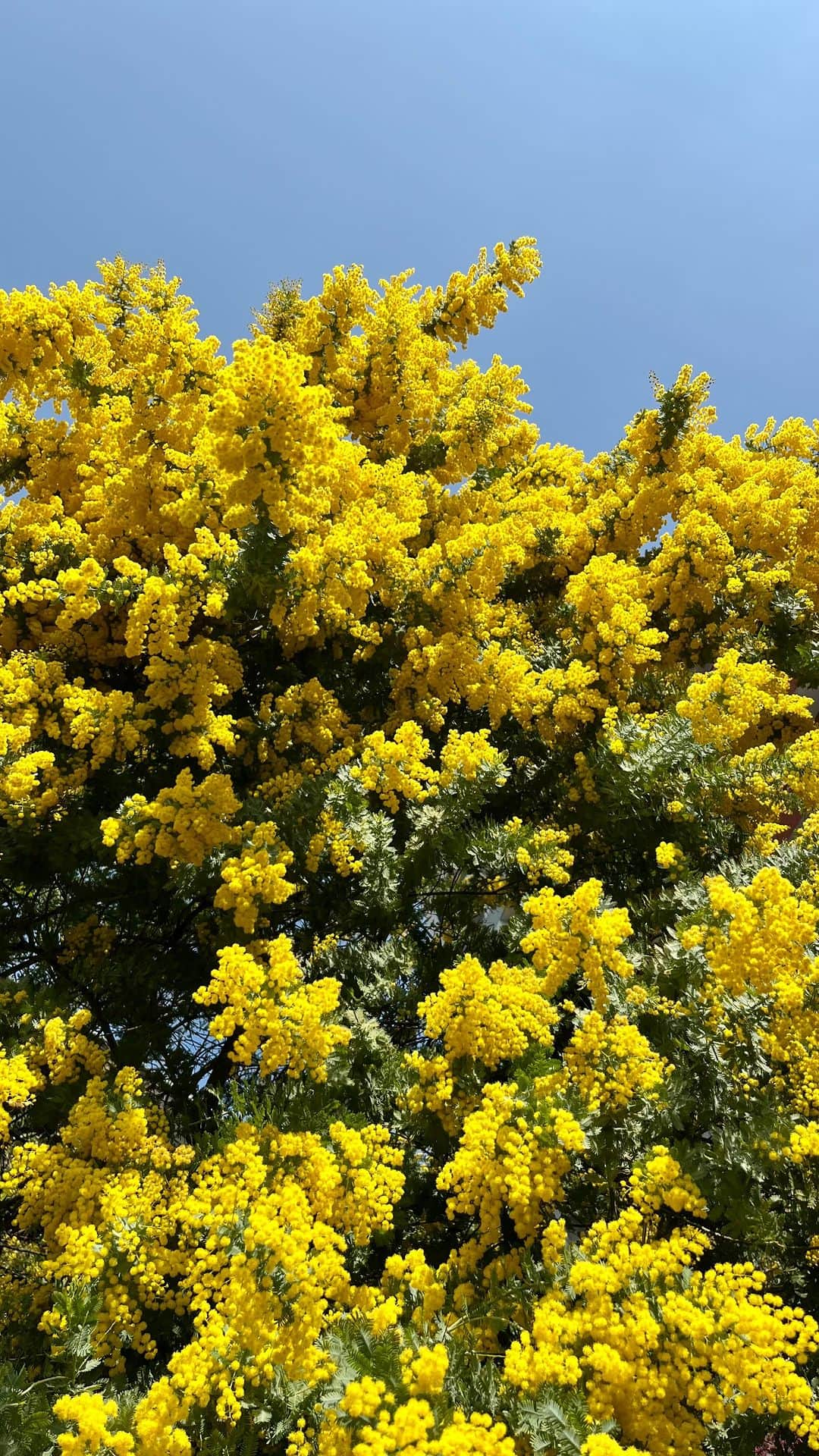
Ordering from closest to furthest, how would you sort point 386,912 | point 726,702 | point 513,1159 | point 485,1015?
1. point 513,1159
2. point 485,1015
3. point 386,912
4. point 726,702

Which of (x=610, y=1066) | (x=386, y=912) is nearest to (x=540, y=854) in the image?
(x=386, y=912)

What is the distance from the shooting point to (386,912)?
18.6 ft

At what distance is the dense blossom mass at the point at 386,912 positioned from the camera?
320 cm

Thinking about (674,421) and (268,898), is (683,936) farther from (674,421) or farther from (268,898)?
(674,421)

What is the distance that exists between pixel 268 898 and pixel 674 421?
7715mm

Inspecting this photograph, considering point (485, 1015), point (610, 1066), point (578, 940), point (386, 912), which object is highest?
point (386, 912)

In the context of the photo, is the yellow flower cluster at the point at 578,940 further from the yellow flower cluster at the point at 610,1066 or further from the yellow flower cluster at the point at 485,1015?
the yellow flower cluster at the point at 610,1066

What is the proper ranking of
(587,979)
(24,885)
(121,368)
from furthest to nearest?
(121,368)
(24,885)
(587,979)

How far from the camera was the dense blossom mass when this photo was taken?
126 inches

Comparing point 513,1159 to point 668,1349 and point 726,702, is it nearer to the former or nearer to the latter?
point 668,1349

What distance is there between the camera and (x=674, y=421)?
8953 mm

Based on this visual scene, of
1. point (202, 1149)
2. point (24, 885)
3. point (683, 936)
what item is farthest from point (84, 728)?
point (683, 936)

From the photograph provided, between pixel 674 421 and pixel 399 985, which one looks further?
pixel 674 421

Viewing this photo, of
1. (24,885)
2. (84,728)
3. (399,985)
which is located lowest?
(399,985)
